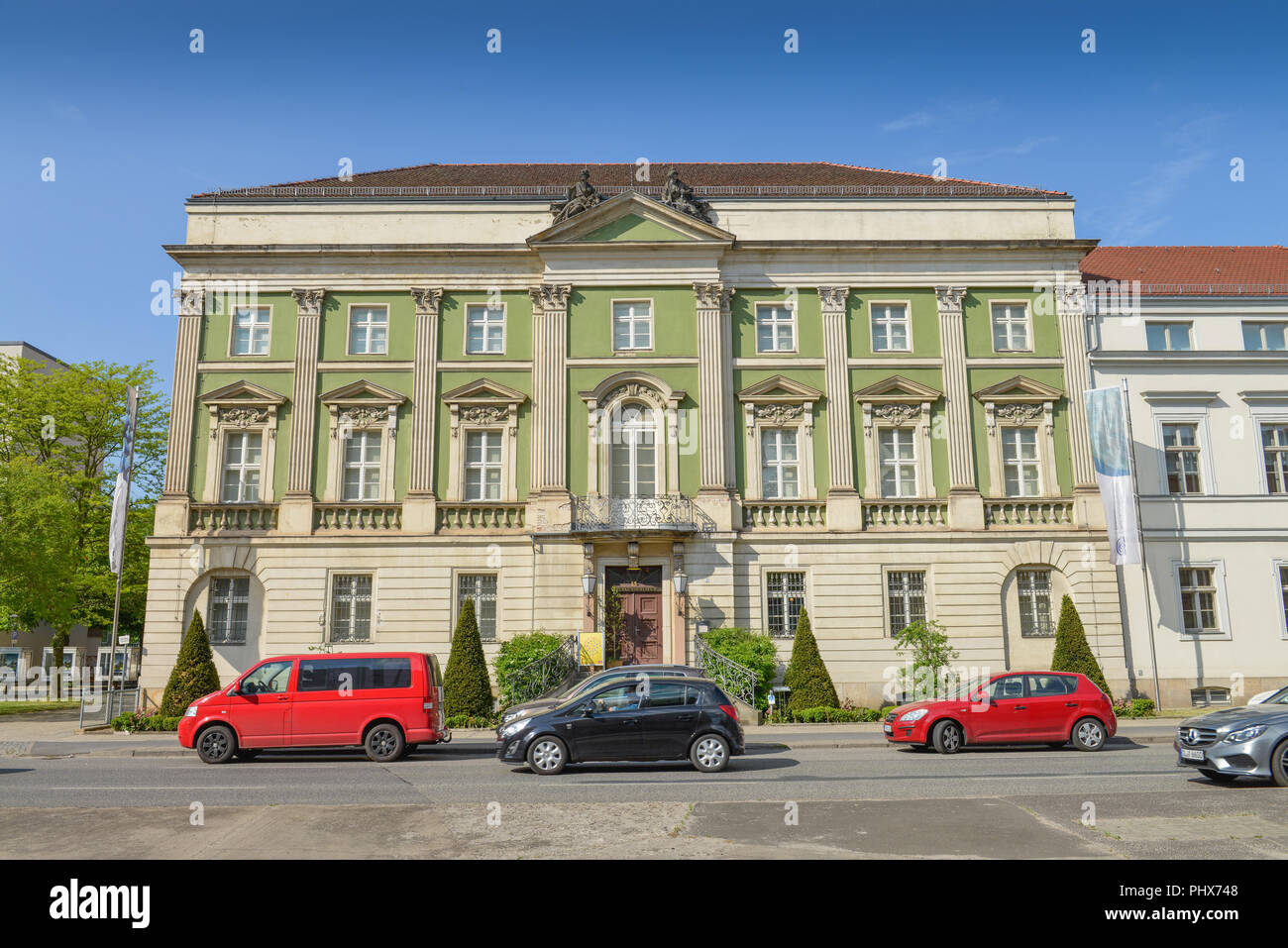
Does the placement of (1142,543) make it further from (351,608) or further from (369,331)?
(369,331)

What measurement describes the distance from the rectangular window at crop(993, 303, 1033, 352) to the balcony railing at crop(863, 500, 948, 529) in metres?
5.70

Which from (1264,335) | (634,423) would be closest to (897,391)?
(634,423)

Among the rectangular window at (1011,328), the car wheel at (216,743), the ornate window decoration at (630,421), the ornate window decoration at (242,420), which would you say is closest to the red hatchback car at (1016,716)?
the ornate window decoration at (630,421)

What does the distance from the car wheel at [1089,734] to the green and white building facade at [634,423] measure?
928cm

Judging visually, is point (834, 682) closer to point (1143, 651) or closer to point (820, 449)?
point (820, 449)

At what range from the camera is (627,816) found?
10.5 m

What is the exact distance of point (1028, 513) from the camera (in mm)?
28078

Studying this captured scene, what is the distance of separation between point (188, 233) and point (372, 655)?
1912 cm

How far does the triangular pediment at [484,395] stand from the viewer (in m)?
28.4

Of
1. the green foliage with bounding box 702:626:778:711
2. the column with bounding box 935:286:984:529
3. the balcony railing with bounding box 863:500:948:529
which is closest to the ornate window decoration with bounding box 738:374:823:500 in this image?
the balcony railing with bounding box 863:500:948:529

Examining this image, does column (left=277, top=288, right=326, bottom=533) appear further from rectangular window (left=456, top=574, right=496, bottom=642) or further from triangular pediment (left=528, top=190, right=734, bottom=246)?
triangular pediment (left=528, top=190, right=734, bottom=246)

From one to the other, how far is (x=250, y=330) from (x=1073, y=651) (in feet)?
86.5

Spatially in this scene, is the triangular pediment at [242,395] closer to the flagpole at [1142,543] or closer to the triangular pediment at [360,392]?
the triangular pediment at [360,392]
